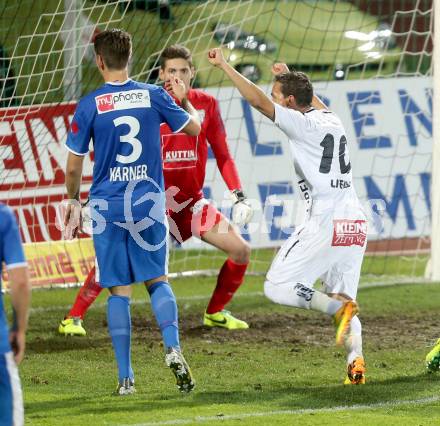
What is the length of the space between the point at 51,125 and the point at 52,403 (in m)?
5.09

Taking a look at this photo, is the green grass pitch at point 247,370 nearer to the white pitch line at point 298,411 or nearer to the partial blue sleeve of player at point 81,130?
the white pitch line at point 298,411

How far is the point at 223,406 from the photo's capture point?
5.95 meters

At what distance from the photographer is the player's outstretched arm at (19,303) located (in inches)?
159

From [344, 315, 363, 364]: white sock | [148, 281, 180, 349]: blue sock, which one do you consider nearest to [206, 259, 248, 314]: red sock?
[344, 315, 363, 364]: white sock

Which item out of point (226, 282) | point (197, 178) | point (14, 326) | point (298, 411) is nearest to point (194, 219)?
point (197, 178)

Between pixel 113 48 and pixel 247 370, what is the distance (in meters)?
2.18

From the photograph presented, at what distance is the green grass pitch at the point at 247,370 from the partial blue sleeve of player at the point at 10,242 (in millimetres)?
1723

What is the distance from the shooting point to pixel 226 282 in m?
8.71

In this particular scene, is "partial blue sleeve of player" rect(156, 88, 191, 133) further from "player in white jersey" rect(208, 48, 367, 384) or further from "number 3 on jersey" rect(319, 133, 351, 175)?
"number 3 on jersey" rect(319, 133, 351, 175)

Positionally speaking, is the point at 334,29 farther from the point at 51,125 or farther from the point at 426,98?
the point at 51,125

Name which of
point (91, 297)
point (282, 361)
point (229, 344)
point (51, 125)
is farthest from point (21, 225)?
point (282, 361)

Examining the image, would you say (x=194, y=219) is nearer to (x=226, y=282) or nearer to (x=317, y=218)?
(x=226, y=282)

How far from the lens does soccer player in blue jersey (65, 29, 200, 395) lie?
20.4ft

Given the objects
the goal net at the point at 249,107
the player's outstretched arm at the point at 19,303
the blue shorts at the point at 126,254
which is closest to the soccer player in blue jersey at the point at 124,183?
the blue shorts at the point at 126,254
